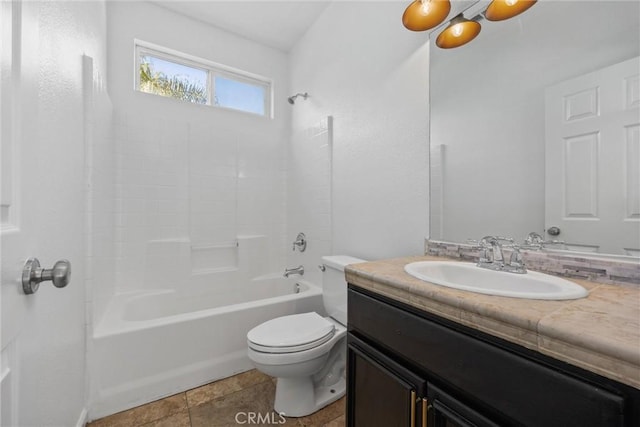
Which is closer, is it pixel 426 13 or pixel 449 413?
pixel 449 413

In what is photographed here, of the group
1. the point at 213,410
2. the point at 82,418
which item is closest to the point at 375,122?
the point at 213,410

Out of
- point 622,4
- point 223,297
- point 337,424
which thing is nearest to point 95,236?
point 223,297

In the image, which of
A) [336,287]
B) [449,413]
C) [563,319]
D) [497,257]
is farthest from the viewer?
[336,287]

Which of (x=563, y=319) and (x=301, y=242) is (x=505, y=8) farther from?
(x=301, y=242)

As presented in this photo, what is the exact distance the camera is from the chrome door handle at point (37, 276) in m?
0.55

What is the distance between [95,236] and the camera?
1.53m

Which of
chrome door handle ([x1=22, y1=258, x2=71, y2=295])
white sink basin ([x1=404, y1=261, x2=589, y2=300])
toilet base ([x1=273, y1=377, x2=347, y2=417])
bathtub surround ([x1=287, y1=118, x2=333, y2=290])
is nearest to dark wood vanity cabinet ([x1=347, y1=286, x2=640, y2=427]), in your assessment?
white sink basin ([x1=404, y1=261, x2=589, y2=300])

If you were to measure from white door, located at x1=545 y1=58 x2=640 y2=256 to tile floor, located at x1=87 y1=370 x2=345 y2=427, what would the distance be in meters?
1.39

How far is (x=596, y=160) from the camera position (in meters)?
0.88

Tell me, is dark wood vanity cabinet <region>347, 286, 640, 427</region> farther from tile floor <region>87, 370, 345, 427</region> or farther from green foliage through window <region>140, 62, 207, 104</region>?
green foliage through window <region>140, 62, 207, 104</region>

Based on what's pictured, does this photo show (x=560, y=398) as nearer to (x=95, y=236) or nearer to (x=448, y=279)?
(x=448, y=279)

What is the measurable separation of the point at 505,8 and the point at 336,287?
156 cm

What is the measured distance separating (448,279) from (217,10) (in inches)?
105

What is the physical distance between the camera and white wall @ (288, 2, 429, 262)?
1.46 metres
